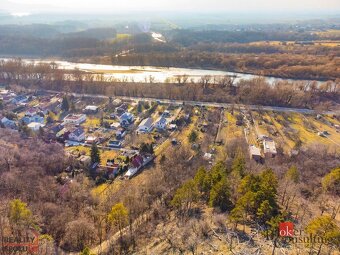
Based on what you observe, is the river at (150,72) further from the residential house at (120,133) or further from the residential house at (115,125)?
the residential house at (120,133)

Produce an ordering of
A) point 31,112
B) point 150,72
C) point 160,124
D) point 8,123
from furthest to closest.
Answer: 1. point 150,72
2. point 31,112
3. point 160,124
4. point 8,123

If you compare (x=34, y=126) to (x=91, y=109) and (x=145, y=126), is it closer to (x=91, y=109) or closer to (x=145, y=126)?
(x=91, y=109)

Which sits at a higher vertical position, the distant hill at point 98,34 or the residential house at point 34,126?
the distant hill at point 98,34

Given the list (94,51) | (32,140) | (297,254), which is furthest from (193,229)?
(94,51)

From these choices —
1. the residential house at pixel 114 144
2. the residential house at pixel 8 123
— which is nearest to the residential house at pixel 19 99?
→ the residential house at pixel 8 123

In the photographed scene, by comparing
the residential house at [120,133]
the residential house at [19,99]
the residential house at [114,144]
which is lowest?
the residential house at [114,144]

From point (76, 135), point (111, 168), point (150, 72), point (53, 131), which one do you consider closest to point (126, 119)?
point (76, 135)
